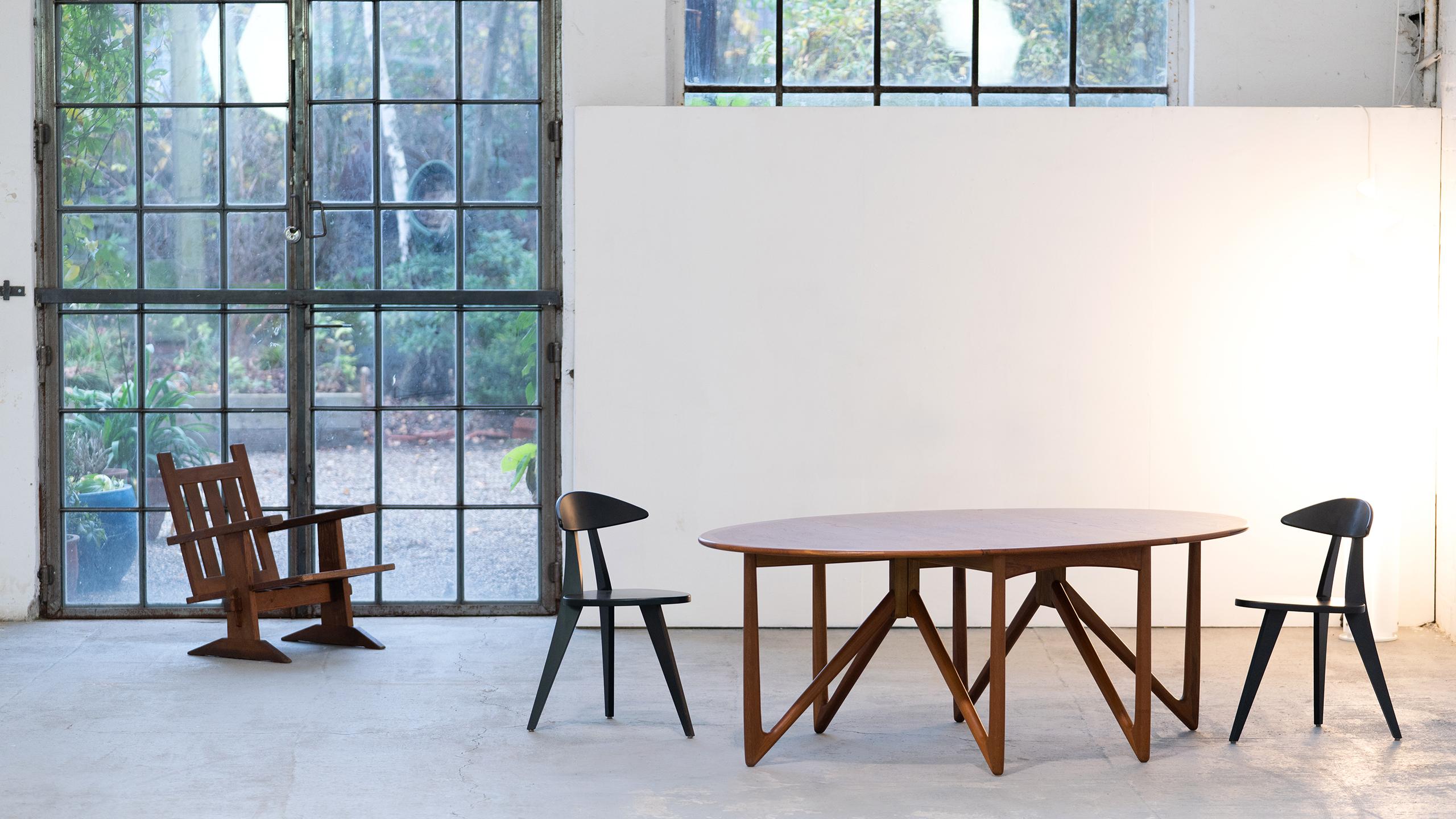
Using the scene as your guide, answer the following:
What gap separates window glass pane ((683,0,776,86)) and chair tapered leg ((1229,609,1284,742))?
140 inches

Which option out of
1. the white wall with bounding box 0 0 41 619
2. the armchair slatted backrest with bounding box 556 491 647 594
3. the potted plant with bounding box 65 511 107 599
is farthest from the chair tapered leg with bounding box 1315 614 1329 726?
the white wall with bounding box 0 0 41 619

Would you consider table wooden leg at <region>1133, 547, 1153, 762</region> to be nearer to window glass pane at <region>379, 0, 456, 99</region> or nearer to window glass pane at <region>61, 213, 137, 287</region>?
window glass pane at <region>379, 0, 456, 99</region>

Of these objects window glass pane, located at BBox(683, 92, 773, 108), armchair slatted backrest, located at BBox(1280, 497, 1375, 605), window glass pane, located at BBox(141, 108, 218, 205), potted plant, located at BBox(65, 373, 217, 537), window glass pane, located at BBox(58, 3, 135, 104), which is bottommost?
armchair slatted backrest, located at BBox(1280, 497, 1375, 605)

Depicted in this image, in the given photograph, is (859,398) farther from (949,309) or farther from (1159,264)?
(1159,264)

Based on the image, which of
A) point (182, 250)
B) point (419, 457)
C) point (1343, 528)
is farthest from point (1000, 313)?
point (182, 250)

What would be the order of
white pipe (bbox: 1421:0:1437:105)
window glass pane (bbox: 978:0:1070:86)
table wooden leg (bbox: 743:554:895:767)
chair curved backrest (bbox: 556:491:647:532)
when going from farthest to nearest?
window glass pane (bbox: 978:0:1070:86) → white pipe (bbox: 1421:0:1437:105) → chair curved backrest (bbox: 556:491:647:532) → table wooden leg (bbox: 743:554:895:767)

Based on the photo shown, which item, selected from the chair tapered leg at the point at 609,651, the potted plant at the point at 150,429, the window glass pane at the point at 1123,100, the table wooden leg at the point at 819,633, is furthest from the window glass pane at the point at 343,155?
the window glass pane at the point at 1123,100

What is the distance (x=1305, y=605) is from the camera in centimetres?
406

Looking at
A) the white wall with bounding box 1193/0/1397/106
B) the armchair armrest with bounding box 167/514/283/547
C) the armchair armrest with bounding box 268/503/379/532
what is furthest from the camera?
the white wall with bounding box 1193/0/1397/106

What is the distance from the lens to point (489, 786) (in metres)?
3.65

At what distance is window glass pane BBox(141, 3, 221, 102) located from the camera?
243 inches

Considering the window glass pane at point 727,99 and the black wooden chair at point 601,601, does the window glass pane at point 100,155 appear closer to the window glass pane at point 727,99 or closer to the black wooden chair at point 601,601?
the window glass pane at point 727,99

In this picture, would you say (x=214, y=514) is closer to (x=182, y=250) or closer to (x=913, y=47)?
(x=182, y=250)

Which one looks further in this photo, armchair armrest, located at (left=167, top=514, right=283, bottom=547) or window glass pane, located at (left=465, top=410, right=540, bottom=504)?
window glass pane, located at (left=465, top=410, right=540, bottom=504)
